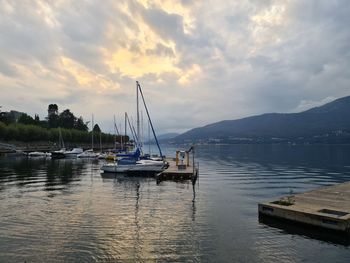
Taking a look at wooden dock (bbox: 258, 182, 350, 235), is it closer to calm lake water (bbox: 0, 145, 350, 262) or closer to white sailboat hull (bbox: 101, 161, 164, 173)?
calm lake water (bbox: 0, 145, 350, 262)

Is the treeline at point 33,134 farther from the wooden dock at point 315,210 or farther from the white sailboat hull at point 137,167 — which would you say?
the wooden dock at point 315,210

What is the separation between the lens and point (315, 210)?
2205cm

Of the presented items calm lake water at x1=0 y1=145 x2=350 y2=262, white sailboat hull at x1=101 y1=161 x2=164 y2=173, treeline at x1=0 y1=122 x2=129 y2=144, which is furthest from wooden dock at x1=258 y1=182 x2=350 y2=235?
treeline at x1=0 y1=122 x2=129 y2=144

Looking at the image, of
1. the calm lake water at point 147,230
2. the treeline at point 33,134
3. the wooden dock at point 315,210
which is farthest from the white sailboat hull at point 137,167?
the treeline at point 33,134

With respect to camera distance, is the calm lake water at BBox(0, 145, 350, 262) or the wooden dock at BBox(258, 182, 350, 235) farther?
the wooden dock at BBox(258, 182, 350, 235)

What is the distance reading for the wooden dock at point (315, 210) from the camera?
783 inches

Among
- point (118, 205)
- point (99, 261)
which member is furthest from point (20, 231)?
point (118, 205)

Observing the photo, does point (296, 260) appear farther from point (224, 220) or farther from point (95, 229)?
point (95, 229)

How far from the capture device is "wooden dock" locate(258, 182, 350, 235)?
19891 millimetres

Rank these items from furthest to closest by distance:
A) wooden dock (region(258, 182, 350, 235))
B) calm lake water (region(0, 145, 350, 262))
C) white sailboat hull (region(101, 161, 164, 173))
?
white sailboat hull (region(101, 161, 164, 173))
wooden dock (region(258, 182, 350, 235))
calm lake water (region(0, 145, 350, 262))

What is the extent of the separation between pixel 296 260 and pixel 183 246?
19.0ft

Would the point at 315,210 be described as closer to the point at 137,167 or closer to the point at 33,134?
the point at 137,167

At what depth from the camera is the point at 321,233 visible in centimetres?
2014

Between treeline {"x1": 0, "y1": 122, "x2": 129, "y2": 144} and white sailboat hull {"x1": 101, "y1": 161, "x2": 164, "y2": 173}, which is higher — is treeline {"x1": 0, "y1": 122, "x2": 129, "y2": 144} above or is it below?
above
